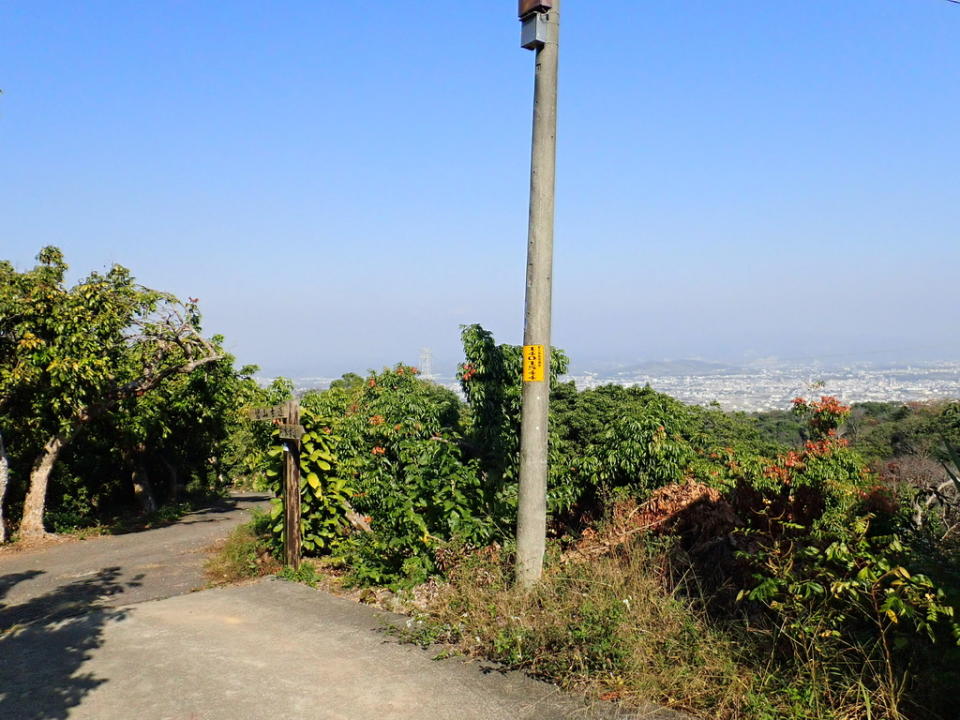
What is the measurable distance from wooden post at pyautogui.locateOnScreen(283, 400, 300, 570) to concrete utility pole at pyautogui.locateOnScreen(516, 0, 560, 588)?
3.28 metres

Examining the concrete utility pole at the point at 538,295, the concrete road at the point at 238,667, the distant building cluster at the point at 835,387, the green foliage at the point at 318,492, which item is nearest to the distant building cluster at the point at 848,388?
the distant building cluster at the point at 835,387

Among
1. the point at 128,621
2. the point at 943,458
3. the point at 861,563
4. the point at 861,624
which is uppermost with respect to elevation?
the point at 943,458

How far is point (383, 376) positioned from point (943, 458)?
7.05m

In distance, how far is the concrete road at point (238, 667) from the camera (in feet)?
14.7

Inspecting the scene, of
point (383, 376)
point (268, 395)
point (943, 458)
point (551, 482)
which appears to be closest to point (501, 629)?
point (551, 482)

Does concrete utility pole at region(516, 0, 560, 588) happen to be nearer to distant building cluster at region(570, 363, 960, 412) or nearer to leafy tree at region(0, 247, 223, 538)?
leafy tree at region(0, 247, 223, 538)

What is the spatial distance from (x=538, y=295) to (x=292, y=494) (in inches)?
159

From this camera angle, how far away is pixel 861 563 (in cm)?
439

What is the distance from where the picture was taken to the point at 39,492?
12.9 m

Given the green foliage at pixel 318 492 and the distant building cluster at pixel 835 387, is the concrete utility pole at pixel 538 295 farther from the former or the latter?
the distant building cluster at pixel 835 387

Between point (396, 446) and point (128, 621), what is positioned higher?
point (396, 446)

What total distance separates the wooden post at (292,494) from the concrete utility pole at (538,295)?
10.7 feet

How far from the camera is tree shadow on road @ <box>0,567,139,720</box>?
4652mm

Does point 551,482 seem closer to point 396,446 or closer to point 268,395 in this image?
point 396,446
